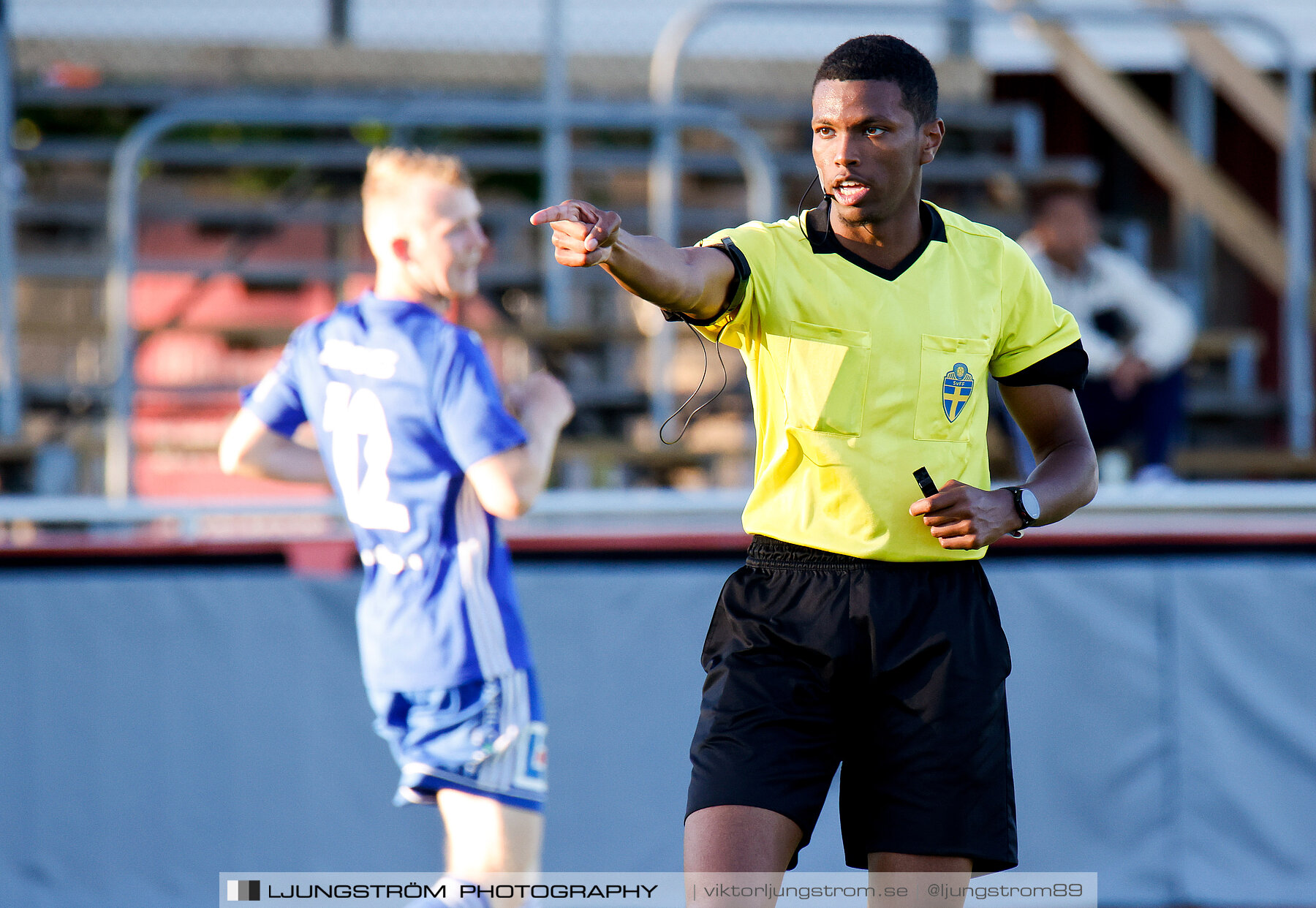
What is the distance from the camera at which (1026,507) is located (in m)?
2.45

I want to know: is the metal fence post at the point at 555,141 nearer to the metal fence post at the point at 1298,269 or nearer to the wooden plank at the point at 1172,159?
the wooden plank at the point at 1172,159

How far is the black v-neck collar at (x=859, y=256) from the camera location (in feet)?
8.02

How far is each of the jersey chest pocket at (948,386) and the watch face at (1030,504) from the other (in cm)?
14

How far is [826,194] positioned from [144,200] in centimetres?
733

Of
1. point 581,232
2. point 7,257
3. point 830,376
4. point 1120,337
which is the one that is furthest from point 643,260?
point 7,257

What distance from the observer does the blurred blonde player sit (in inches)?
120

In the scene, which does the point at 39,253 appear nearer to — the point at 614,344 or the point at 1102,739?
the point at 614,344

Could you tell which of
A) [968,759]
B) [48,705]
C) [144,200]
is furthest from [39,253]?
[968,759]

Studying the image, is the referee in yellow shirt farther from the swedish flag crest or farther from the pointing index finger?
the pointing index finger

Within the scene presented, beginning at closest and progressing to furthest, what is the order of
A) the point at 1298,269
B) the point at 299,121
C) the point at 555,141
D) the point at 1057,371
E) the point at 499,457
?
the point at 1057,371
the point at 499,457
the point at 299,121
the point at 555,141
the point at 1298,269

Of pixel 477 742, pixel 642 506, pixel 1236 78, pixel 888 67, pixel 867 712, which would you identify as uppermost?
pixel 1236 78

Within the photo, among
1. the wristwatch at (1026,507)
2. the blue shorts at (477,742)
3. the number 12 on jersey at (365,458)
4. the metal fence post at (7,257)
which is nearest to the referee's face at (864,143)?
the wristwatch at (1026,507)

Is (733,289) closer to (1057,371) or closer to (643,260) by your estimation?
(643,260)

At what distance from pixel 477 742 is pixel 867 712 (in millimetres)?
1023
